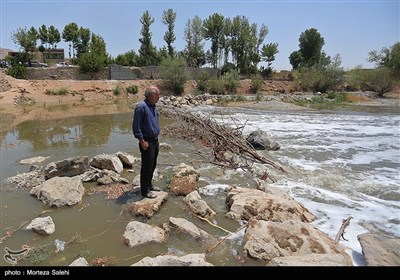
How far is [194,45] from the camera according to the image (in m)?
45.1

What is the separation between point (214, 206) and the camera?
4.72m

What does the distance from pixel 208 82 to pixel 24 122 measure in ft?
71.1

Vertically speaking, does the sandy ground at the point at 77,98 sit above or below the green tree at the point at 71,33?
below

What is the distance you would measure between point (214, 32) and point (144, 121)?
42.9m

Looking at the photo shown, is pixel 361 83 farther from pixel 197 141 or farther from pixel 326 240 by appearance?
pixel 326 240

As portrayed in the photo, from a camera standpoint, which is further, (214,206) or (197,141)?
(197,141)

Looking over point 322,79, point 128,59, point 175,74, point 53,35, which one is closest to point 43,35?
point 53,35

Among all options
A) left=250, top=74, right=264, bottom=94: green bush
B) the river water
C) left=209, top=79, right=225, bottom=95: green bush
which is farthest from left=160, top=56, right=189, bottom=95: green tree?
the river water

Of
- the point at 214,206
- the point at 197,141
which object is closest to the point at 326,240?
the point at 214,206

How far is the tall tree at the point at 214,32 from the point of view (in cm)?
4331

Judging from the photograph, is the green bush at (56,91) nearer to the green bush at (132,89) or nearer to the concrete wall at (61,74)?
the concrete wall at (61,74)

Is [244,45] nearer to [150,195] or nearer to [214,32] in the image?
[214,32]

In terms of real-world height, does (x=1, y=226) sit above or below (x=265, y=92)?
below

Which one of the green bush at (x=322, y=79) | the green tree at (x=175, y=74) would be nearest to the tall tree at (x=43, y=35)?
the green tree at (x=175, y=74)
